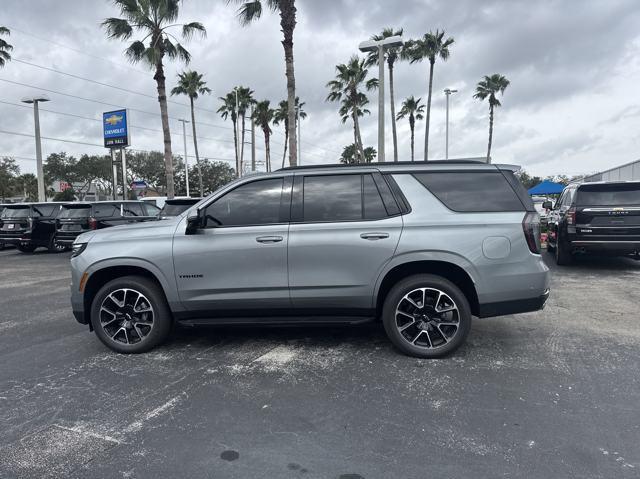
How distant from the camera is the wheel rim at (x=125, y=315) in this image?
4.59 m

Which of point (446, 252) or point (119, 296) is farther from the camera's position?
point (119, 296)

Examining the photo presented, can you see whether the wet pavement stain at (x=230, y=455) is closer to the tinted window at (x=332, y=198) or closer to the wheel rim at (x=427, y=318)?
the wheel rim at (x=427, y=318)

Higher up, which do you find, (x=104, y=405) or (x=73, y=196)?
(x=73, y=196)

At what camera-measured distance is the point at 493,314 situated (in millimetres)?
4320

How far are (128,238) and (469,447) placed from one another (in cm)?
362

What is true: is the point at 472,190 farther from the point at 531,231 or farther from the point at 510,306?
the point at 510,306

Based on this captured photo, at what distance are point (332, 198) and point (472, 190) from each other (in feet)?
4.54

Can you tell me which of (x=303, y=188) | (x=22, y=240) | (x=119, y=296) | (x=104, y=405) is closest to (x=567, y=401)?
(x=303, y=188)

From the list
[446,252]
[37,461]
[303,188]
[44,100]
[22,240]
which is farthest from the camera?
[44,100]

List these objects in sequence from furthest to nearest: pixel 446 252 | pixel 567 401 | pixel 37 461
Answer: pixel 446 252
pixel 567 401
pixel 37 461

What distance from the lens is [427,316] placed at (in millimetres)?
4336

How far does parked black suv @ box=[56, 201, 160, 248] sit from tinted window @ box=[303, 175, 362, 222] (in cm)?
1025

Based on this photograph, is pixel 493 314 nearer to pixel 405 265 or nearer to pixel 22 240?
pixel 405 265

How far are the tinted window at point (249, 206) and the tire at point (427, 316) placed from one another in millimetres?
1447
